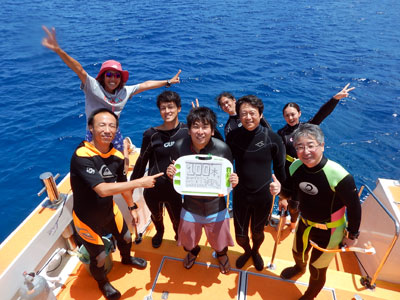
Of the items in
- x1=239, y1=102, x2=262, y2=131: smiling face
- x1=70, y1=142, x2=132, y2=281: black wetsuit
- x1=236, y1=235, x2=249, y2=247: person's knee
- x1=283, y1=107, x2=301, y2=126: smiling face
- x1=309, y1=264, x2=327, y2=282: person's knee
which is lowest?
x1=236, y1=235, x2=249, y2=247: person's knee

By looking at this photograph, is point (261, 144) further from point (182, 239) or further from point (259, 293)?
point (259, 293)

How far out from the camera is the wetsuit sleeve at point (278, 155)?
2.89 m

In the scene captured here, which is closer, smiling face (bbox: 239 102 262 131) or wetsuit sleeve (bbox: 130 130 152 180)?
smiling face (bbox: 239 102 262 131)

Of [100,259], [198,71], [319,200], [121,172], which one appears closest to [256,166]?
[319,200]

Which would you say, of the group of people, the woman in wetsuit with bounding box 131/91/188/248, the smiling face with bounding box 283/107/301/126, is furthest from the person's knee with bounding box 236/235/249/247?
the smiling face with bounding box 283/107/301/126

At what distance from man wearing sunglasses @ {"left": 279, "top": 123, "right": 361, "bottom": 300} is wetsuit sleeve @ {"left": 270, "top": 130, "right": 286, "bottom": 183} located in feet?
0.48

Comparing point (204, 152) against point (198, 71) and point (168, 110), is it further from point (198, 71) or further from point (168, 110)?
point (198, 71)

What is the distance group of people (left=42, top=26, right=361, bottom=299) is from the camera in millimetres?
2371

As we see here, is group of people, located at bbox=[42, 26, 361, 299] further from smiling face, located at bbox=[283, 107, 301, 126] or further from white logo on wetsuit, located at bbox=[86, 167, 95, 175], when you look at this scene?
smiling face, located at bbox=[283, 107, 301, 126]

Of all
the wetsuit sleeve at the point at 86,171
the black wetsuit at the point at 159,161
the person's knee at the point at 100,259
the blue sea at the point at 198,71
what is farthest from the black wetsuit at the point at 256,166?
the blue sea at the point at 198,71

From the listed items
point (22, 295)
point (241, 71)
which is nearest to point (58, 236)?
point (22, 295)

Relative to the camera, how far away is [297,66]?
43.9 feet

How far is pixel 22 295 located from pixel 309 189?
9.56 feet

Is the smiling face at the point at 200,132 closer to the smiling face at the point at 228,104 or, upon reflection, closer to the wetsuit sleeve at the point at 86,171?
the wetsuit sleeve at the point at 86,171
